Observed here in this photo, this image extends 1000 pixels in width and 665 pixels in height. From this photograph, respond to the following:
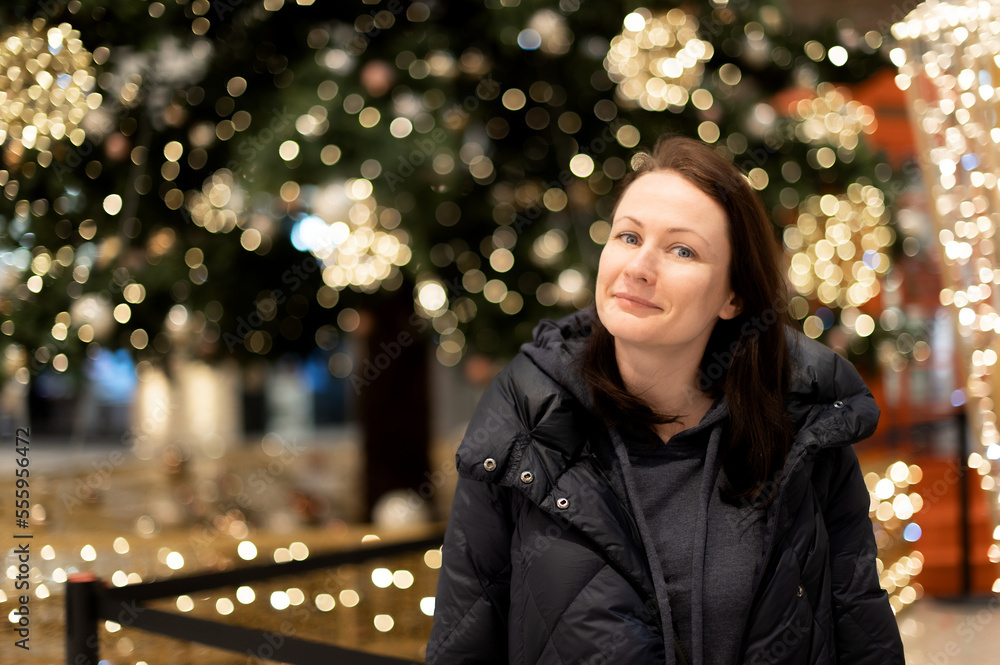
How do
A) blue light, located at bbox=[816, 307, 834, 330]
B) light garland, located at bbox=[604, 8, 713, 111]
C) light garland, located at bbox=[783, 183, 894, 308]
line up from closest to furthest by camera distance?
light garland, located at bbox=[604, 8, 713, 111] < light garland, located at bbox=[783, 183, 894, 308] < blue light, located at bbox=[816, 307, 834, 330]

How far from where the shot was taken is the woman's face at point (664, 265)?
130 cm

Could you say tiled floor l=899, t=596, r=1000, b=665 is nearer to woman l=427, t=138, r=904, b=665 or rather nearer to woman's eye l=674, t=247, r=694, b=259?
woman l=427, t=138, r=904, b=665

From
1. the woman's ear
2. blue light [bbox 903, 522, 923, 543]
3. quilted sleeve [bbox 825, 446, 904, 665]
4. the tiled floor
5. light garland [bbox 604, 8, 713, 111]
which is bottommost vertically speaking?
the tiled floor

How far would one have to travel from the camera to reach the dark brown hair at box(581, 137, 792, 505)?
4.37 ft

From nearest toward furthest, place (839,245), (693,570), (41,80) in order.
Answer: (693,570) → (41,80) → (839,245)

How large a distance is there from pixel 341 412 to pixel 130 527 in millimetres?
10134

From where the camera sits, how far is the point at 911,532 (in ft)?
14.4

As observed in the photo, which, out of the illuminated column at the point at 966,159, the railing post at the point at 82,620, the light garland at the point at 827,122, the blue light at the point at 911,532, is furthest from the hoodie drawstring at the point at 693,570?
the blue light at the point at 911,532

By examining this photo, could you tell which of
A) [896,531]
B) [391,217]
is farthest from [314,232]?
[896,531]

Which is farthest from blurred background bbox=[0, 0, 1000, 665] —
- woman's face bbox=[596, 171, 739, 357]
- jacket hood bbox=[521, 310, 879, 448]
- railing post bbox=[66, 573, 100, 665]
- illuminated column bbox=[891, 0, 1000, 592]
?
woman's face bbox=[596, 171, 739, 357]

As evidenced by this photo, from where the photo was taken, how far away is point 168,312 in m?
3.57

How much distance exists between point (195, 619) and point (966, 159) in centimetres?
202

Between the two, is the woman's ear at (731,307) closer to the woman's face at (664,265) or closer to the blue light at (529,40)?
the woman's face at (664,265)

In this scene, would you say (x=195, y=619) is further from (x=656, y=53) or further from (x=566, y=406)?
(x=656, y=53)
